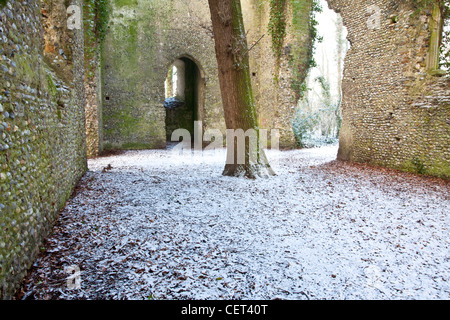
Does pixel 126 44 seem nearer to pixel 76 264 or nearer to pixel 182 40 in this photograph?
pixel 182 40

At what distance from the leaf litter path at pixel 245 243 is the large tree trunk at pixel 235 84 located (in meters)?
1.05

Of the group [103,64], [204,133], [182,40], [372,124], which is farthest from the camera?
[204,133]

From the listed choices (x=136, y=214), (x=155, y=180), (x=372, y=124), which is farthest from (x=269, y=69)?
(x=136, y=214)

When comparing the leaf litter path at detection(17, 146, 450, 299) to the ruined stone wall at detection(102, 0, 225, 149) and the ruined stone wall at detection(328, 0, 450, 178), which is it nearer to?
the ruined stone wall at detection(328, 0, 450, 178)

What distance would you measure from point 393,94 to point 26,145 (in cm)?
852

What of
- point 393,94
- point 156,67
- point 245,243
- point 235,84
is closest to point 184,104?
point 156,67

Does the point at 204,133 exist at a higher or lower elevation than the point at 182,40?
lower

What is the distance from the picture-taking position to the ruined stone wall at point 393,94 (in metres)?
6.97

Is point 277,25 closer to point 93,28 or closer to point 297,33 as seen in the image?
point 297,33

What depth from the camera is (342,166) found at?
28.6ft

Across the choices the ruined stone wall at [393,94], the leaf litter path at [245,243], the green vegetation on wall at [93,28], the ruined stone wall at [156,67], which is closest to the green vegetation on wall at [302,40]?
the ruined stone wall at [156,67]

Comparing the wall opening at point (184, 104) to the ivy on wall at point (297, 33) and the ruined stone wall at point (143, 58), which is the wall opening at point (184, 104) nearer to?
the ruined stone wall at point (143, 58)
